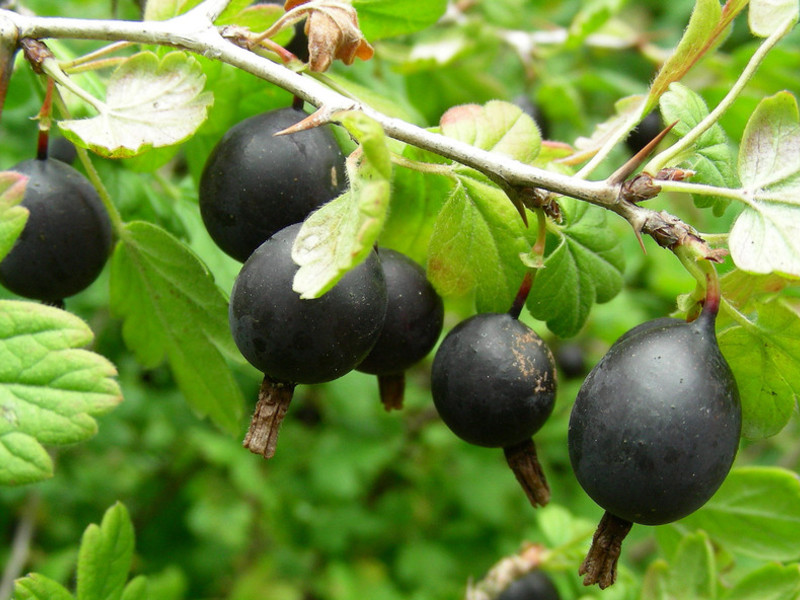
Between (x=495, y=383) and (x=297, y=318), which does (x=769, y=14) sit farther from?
(x=297, y=318)

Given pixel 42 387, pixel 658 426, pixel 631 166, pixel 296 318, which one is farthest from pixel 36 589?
pixel 631 166

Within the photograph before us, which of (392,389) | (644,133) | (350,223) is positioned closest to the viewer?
(350,223)

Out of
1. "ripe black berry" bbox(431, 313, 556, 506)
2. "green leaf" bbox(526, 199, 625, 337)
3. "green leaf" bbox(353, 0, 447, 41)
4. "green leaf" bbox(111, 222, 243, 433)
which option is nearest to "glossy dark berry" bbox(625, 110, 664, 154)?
"green leaf" bbox(353, 0, 447, 41)

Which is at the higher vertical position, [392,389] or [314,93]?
[314,93]

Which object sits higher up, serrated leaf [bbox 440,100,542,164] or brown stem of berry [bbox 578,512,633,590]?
serrated leaf [bbox 440,100,542,164]

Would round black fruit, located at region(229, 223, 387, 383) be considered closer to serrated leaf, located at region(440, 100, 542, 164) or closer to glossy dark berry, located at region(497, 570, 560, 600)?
serrated leaf, located at region(440, 100, 542, 164)

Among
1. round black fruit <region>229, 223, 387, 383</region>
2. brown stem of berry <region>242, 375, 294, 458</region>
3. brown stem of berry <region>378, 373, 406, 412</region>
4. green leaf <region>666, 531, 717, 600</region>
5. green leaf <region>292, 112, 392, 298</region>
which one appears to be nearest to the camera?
green leaf <region>292, 112, 392, 298</region>
